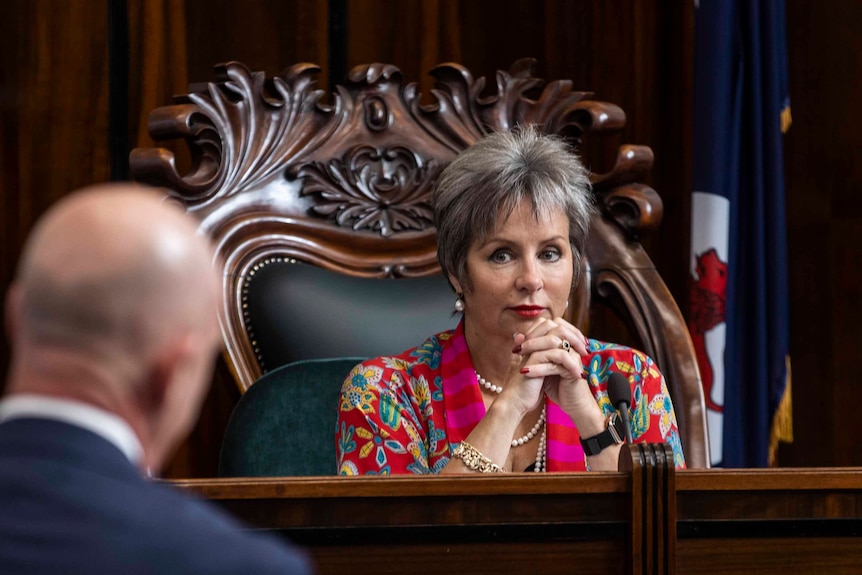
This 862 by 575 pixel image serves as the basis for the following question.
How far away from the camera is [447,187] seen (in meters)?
2.43

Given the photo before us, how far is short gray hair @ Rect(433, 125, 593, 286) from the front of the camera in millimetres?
2381

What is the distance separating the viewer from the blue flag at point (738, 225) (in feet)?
10.7

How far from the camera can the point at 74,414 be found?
0.75m

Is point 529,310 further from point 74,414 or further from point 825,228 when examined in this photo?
point 74,414

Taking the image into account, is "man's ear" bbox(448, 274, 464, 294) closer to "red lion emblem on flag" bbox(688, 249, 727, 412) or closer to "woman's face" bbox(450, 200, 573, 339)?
"woman's face" bbox(450, 200, 573, 339)

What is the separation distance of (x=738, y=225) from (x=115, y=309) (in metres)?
2.86

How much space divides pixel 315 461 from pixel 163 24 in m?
1.58

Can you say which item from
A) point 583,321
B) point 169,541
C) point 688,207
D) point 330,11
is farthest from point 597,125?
point 169,541

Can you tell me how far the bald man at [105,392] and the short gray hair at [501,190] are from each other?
1638 mm

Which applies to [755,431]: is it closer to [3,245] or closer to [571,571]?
[571,571]

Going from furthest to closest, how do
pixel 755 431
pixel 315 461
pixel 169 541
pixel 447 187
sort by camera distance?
pixel 755 431, pixel 315 461, pixel 447 187, pixel 169 541

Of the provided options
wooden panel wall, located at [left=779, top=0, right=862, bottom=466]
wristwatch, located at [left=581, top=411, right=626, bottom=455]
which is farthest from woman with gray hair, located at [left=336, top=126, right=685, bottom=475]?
wooden panel wall, located at [left=779, top=0, right=862, bottom=466]

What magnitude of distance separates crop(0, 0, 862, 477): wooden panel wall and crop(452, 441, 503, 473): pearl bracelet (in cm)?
144

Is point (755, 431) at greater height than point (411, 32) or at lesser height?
lesser
